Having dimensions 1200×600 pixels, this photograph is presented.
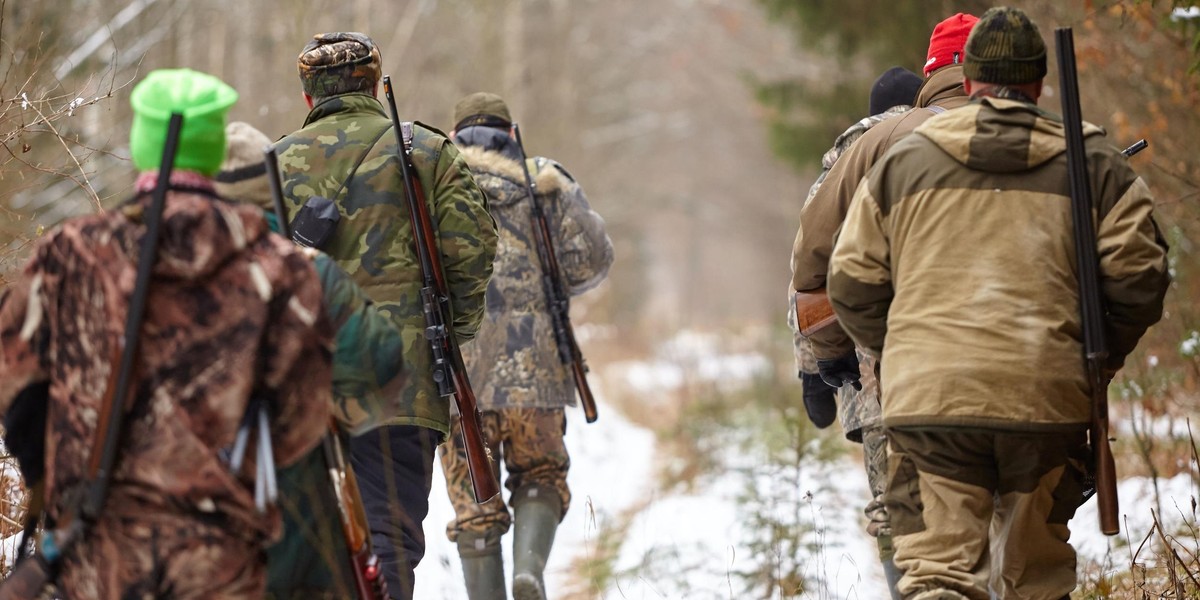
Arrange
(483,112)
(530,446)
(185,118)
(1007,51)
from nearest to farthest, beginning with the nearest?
(185,118), (1007,51), (530,446), (483,112)

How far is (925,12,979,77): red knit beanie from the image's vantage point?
5.03m

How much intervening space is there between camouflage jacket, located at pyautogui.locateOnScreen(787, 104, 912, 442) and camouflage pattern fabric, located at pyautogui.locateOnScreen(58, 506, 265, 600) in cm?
267

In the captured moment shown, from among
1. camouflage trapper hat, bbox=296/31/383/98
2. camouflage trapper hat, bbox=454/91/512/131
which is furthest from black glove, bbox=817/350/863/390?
camouflage trapper hat, bbox=454/91/512/131

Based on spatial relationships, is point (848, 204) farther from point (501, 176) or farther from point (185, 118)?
point (185, 118)

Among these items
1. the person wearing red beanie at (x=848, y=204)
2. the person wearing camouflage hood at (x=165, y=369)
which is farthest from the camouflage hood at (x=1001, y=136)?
the person wearing camouflage hood at (x=165, y=369)

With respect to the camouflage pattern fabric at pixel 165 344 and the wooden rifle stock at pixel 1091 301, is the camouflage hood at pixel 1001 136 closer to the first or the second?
the wooden rifle stock at pixel 1091 301

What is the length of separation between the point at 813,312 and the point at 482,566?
195 cm

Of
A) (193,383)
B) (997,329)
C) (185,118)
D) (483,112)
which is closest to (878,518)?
(997,329)

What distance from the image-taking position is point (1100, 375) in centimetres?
370

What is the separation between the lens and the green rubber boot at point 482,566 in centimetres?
564

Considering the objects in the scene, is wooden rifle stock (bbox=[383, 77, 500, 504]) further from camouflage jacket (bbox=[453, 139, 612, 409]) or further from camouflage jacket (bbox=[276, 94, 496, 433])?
camouflage jacket (bbox=[453, 139, 612, 409])

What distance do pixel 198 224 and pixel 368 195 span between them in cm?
187

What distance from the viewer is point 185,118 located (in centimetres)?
293

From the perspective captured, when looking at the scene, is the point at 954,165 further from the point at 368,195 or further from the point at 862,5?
the point at 862,5
